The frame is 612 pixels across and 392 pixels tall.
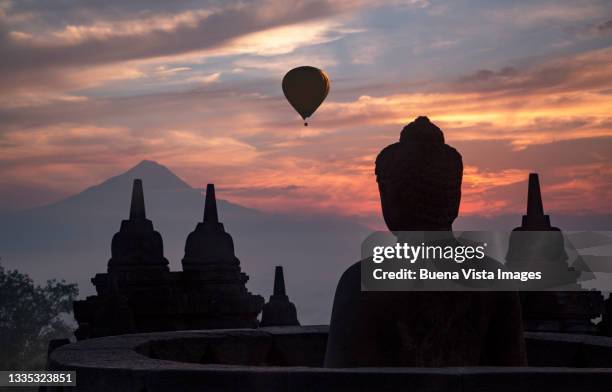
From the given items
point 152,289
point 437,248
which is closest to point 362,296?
point 437,248

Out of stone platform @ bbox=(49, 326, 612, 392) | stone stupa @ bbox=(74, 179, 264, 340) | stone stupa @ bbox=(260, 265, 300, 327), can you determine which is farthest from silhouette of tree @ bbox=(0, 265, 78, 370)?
stone platform @ bbox=(49, 326, 612, 392)

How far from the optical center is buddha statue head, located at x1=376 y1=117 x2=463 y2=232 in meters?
6.38

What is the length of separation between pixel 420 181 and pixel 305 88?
19367 millimetres

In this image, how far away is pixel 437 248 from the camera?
6.38m

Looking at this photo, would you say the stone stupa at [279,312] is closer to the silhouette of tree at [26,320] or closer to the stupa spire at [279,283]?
the stupa spire at [279,283]

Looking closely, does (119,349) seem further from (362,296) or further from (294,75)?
(294,75)

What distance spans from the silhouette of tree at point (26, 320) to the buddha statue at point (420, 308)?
4240 centimetres

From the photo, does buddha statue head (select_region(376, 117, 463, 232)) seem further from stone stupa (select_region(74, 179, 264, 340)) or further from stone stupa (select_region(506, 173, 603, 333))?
stone stupa (select_region(506, 173, 603, 333))

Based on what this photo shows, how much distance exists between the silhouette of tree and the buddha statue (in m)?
42.4

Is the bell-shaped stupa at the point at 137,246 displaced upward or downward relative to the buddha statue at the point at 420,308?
upward

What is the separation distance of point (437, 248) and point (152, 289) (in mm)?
10765

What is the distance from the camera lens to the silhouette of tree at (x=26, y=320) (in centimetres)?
4772

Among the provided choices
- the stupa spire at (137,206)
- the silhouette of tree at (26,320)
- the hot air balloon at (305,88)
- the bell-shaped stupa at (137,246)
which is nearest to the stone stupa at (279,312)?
the bell-shaped stupa at (137,246)

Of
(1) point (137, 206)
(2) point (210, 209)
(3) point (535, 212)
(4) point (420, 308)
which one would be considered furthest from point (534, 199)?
(4) point (420, 308)
